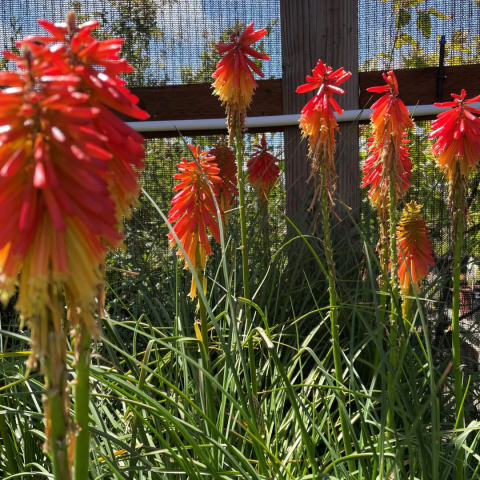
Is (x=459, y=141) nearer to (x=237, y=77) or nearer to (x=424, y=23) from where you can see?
(x=237, y=77)

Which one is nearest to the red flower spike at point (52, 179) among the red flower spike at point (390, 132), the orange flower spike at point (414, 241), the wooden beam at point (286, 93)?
the red flower spike at point (390, 132)

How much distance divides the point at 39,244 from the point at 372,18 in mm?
3605

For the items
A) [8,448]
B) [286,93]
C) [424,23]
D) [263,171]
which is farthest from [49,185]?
[424,23]

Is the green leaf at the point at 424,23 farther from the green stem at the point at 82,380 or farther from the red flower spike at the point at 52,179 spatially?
the green stem at the point at 82,380

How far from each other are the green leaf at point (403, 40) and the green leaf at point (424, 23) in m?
0.09

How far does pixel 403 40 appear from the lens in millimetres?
3795

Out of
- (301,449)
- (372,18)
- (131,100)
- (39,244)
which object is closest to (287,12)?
(372,18)

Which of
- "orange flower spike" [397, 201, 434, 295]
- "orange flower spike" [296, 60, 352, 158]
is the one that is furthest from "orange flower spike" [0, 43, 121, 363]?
"orange flower spike" [397, 201, 434, 295]

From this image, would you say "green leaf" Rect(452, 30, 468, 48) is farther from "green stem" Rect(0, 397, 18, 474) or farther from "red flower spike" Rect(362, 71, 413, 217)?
"green stem" Rect(0, 397, 18, 474)

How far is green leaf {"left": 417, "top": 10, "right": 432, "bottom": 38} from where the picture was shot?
12.3 feet

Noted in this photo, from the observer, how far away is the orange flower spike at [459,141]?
176 centimetres

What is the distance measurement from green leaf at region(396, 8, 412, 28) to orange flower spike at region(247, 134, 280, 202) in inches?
57.4

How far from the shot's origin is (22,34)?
3.96 meters

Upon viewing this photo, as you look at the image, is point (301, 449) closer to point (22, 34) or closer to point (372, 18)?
point (372, 18)
